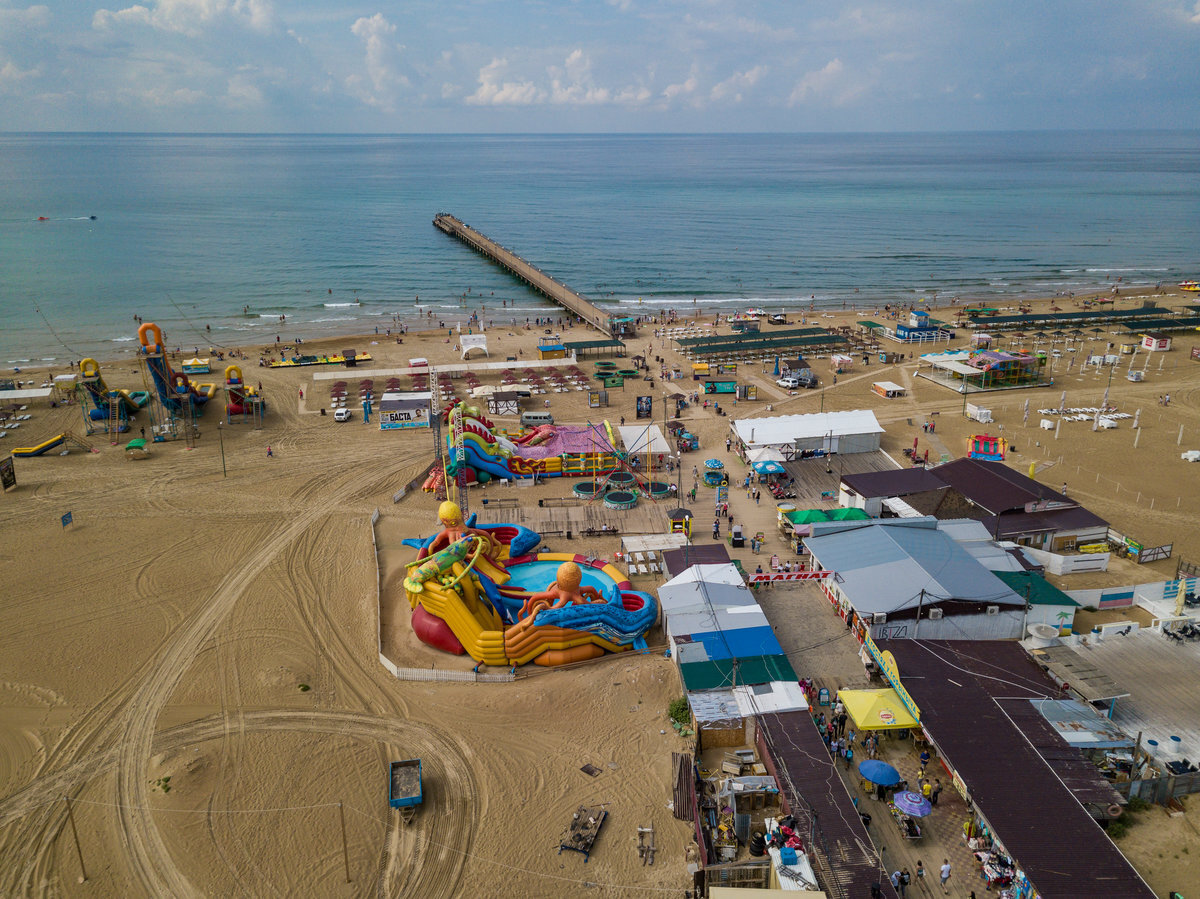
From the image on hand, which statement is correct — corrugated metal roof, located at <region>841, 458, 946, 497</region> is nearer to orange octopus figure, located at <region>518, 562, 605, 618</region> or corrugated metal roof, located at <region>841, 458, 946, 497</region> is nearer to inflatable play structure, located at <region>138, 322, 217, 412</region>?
orange octopus figure, located at <region>518, 562, 605, 618</region>

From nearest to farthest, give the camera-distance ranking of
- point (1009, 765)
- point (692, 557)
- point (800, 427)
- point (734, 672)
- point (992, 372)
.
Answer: point (1009, 765) < point (734, 672) < point (692, 557) < point (800, 427) < point (992, 372)

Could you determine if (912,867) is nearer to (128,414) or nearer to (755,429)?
(755,429)

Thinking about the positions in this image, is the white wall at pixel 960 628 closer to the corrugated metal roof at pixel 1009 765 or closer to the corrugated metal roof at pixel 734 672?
the corrugated metal roof at pixel 1009 765

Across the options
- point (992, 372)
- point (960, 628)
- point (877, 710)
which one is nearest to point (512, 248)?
point (992, 372)

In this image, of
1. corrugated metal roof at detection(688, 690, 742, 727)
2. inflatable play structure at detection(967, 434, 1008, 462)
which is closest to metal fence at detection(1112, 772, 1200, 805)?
corrugated metal roof at detection(688, 690, 742, 727)

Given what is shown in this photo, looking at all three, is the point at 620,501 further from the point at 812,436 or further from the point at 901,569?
the point at 901,569

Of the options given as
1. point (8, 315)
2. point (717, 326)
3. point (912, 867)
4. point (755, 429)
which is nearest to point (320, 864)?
point (912, 867)

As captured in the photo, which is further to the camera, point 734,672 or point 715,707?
point 734,672
